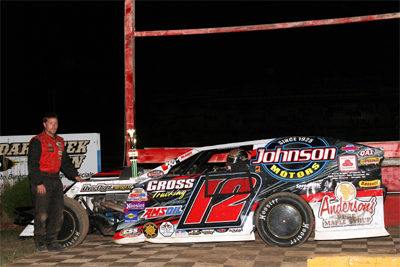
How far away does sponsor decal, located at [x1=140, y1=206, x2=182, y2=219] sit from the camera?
5137 mm

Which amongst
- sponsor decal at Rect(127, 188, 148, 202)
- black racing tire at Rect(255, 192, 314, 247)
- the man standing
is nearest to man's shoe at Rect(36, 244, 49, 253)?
the man standing

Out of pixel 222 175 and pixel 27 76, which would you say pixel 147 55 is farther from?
pixel 222 175

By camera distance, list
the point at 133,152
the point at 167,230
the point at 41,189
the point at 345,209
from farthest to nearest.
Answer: the point at 133,152
the point at 41,189
the point at 167,230
the point at 345,209

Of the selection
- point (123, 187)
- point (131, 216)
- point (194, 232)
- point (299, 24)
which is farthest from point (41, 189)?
point (299, 24)

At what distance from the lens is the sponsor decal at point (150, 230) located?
16.9 feet

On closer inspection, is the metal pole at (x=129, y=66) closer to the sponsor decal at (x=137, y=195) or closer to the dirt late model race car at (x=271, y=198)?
the sponsor decal at (x=137, y=195)

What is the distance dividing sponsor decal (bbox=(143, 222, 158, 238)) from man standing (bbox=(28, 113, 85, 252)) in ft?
3.92

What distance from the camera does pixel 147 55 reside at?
36.0m

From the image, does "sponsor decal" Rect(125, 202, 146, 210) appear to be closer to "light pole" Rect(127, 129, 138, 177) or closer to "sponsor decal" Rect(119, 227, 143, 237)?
"sponsor decal" Rect(119, 227, 143, 237)

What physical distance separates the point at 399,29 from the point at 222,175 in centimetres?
3379

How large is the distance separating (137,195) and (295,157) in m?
2.12

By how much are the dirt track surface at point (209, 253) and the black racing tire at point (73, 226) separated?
14 cm

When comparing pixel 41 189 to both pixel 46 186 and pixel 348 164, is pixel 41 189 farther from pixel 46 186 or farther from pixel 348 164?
pixel 348 164

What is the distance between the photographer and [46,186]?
531 cm
